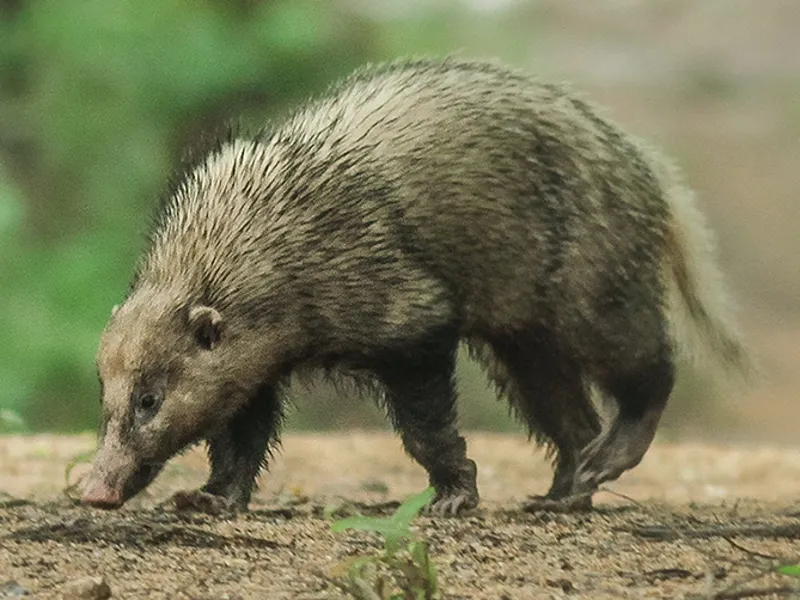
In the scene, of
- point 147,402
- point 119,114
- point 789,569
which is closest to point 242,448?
point 147,402

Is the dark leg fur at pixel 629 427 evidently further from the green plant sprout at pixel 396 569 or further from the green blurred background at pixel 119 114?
the green blurred background at pixel 119 114

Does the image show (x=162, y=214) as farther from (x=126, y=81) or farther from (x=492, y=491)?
(x=126, y=81)

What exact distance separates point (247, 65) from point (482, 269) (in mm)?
7780

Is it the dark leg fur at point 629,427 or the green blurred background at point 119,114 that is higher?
the green blurred background at point 119,114

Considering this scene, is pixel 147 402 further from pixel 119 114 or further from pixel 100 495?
pixel 119 114

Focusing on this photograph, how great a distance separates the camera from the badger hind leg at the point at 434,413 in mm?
5898

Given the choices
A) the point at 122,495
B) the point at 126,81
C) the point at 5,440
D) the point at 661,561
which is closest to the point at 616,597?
the point at 661,561

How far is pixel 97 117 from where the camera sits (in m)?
13.5

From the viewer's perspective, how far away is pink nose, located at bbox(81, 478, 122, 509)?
5.16 m

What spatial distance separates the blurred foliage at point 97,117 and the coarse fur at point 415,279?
20.6ft

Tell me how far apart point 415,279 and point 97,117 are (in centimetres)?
827

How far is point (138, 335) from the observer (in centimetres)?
545

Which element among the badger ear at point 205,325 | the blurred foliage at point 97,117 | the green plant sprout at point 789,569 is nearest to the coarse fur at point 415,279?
the badger ear at point 205,325

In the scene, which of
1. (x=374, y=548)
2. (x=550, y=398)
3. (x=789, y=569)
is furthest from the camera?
(x=550, y=398)
